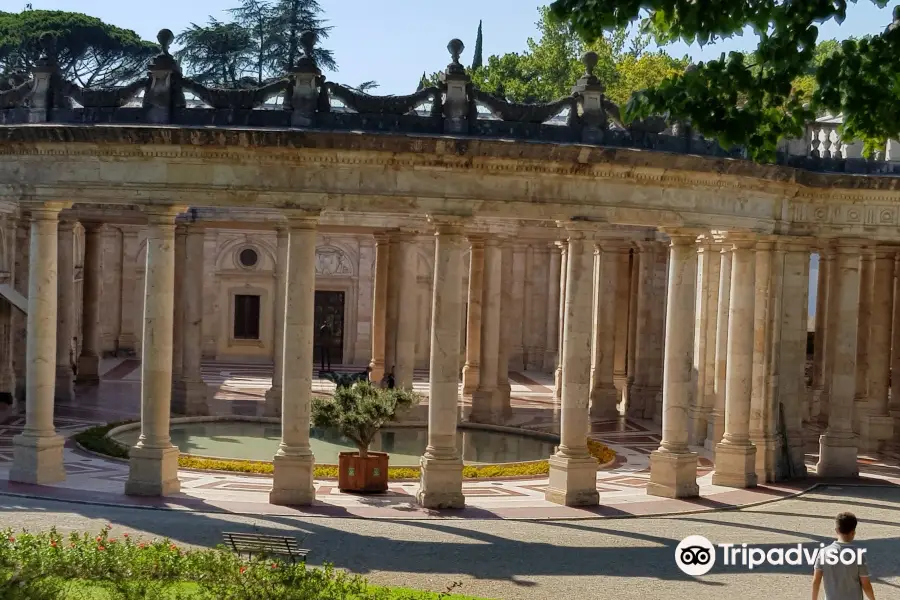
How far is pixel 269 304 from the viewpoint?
60094 millimetres

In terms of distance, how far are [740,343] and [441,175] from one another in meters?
8.87

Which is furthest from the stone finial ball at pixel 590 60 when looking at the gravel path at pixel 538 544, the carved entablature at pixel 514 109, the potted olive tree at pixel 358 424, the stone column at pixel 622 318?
the stone column at pixel 622 318

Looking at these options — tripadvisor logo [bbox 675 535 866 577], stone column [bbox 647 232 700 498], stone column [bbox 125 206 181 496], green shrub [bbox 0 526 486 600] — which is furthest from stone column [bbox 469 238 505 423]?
green shrub [bbox 0 526 486 600]

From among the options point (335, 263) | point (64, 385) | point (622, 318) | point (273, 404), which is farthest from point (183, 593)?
point (335, 263)

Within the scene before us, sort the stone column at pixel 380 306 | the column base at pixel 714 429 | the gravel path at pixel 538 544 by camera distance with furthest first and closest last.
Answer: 1. the stone column at pixel 380 306
2. the column base at pixel 714 429
3. the gravel path at pixel 538 544

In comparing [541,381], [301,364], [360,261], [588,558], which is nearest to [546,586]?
[588,558]

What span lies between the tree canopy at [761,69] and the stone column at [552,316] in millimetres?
40532

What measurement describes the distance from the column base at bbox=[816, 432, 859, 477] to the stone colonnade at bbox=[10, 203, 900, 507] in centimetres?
4

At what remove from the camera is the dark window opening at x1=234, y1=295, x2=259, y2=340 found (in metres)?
59.9

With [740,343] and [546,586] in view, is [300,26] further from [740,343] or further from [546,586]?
[546,586]

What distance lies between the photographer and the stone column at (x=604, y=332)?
1580 inches

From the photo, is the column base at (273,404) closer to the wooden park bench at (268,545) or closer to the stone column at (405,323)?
the stone column at (405,323)

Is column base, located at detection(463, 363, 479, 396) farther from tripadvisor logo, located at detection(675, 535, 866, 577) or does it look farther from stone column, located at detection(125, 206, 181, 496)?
tripadvisor logo, located at detection(675, 535, 866, 577)

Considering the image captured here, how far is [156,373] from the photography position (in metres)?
24.8
